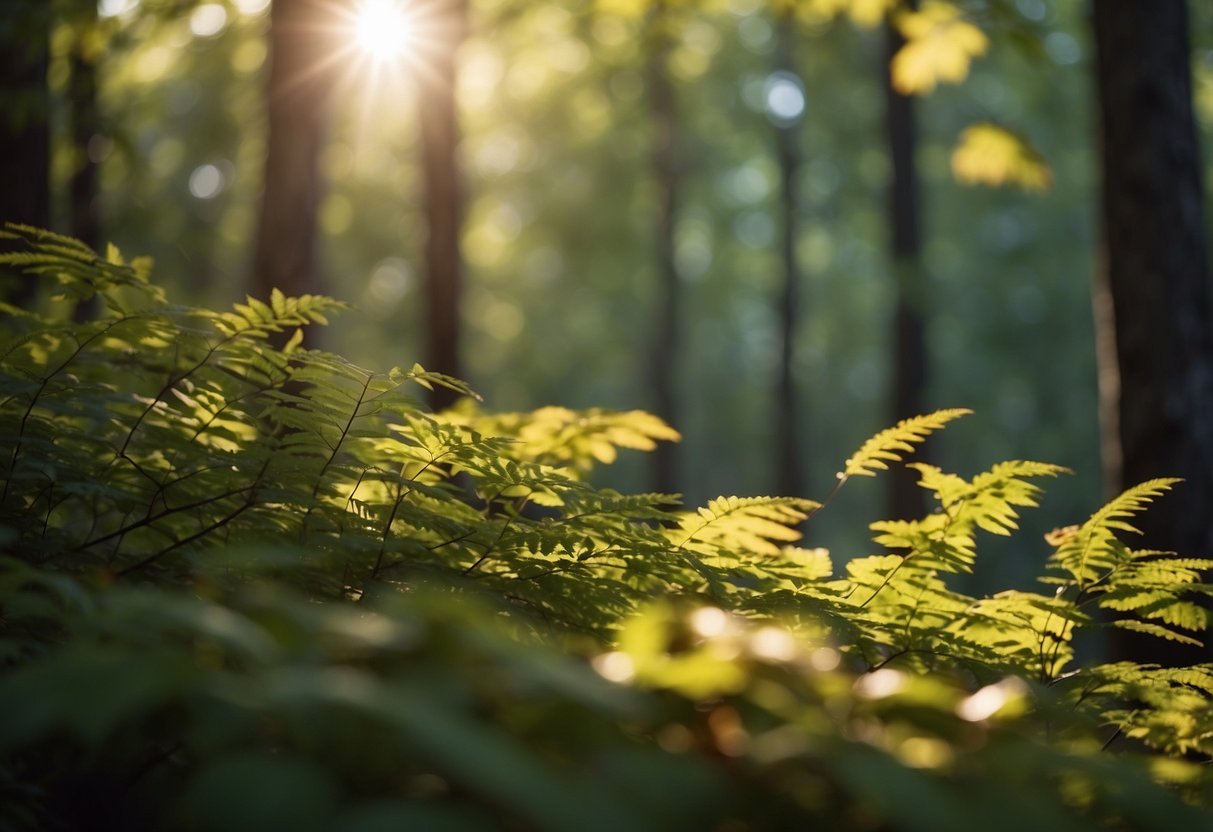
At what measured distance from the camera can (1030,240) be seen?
31219mm

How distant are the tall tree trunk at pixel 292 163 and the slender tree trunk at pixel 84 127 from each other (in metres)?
1.02

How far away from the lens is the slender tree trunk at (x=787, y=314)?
17.6 meters

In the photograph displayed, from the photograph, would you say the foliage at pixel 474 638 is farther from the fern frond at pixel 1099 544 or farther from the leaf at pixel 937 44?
the leaf at pixel 937 44

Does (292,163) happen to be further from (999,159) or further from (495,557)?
(495,557)

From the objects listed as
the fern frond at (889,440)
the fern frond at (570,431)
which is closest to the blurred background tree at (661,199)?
the fern frond at (570,431)

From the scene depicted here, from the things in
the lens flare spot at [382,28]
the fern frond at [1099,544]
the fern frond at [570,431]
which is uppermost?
the lens flare spot at [382,28]

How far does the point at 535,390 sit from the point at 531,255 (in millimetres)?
5068

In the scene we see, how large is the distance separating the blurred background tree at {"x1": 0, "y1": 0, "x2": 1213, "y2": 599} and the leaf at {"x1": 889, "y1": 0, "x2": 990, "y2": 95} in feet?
0.08

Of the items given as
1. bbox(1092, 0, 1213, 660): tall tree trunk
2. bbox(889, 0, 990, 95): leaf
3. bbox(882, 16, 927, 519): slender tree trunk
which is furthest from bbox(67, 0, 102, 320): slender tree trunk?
bbox(882, 16, 927, 519): slender tree trunk

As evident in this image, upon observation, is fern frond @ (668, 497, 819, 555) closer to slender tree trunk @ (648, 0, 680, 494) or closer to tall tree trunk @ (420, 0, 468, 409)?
tall tree trunk @ (420, 0, 468, 409)

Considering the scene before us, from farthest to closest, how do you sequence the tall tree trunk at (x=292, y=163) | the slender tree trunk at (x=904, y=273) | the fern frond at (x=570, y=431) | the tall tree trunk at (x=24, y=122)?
1. the slender tree trunk at (x=904, y=273)
2. the tall tree trunk at (x=292, y=163)
3. the tall tree trunk at (x=24, y=122)
4. the fern frond at (x=570, y=431)

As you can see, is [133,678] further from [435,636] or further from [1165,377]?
[1165,377]

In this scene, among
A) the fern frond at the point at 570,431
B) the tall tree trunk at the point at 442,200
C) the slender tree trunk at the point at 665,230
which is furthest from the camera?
the slender tree trunk at the point at 665,230

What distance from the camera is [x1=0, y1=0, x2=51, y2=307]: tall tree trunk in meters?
5.31
